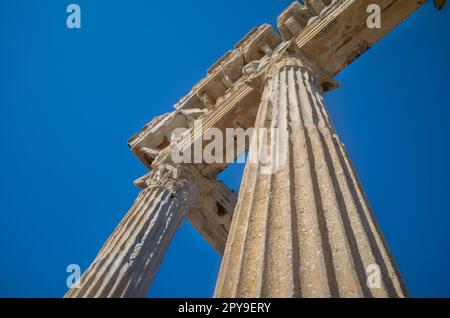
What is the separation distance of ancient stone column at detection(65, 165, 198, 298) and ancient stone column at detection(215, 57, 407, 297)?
10.6ft

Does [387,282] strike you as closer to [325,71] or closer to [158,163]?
[325,71]

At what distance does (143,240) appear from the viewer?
7.39 meters

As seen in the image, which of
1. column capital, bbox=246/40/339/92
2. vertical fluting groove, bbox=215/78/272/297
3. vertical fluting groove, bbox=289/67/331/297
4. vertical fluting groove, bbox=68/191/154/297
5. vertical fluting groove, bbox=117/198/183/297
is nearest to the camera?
vertical fluting groove, bbox=289/67/331/297

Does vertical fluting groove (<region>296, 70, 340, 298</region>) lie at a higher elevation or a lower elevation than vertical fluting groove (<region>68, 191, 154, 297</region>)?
lower

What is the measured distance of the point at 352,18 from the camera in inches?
353

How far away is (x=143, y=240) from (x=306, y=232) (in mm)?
4857

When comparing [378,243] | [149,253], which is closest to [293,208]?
[378,243]

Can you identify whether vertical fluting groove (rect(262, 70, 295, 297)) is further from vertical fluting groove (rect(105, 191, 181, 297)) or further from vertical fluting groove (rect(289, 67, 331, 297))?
vertical fluting groove (rect(105, 191, 181, 297))

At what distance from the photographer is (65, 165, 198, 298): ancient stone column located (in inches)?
238

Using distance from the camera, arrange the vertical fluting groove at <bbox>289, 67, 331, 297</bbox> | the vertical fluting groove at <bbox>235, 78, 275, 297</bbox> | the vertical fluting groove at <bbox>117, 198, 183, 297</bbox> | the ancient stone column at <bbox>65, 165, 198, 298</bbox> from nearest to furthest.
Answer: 1. the vertical fluting groove at <bbox>289, 67, 331, 297</bbox>
2. the vertical fluting groove at <bbox>235, 78, 275, 297</bbox>
3. the ancient stone column at <bbox>65, 165, 198, 298</bbox>
4. the vertical fluting groove at <bbox>117, 198, 183, 297</bbox>

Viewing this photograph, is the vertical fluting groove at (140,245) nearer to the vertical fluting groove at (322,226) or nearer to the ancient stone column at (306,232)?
the ancient stone column at (306,232)

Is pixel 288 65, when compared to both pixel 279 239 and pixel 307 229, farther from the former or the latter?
pixel 279 239

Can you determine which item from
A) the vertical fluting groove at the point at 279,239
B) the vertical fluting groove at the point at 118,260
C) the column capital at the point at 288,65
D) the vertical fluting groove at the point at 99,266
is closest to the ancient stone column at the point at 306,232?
the vertical fluting groove at the point at 279,239

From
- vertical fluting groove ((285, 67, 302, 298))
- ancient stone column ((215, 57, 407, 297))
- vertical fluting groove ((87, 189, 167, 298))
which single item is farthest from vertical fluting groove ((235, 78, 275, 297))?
vertical fluting groove ((87, 189, 167, 298))
